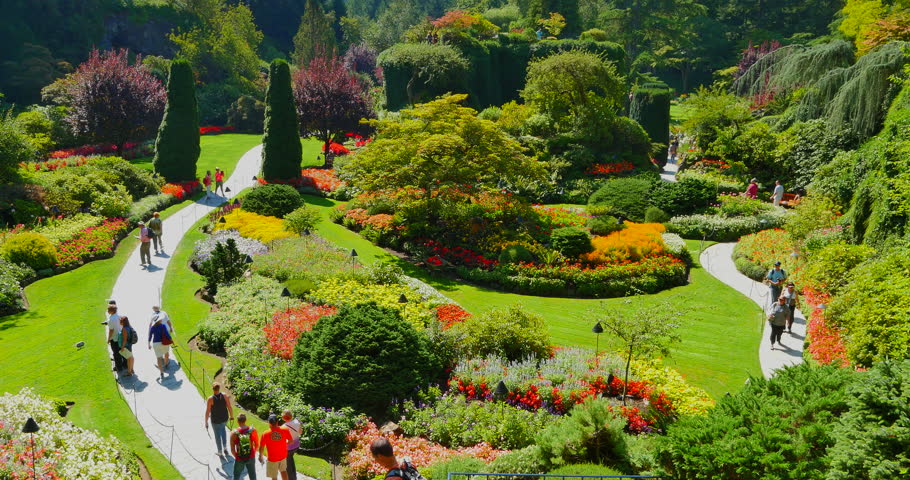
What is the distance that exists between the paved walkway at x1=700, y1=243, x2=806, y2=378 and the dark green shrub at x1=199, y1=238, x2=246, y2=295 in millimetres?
13534

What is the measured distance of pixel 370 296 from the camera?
53.9 feet

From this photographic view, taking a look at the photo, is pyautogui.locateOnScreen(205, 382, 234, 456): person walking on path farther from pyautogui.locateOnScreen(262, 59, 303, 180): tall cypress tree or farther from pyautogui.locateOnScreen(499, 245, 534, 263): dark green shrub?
pyautogui.locateOnScreen(262, 59, 303, 180): tall cypress tree

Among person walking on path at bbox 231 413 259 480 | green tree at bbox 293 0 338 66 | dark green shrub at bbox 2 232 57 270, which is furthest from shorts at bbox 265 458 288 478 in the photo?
green tree at bbox 293 0 338 66

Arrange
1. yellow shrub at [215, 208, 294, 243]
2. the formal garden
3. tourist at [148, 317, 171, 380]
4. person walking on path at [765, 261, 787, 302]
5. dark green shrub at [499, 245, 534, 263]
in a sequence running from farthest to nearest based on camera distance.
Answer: yellow shrub at [215, 208, 294, 243] → dark green shrub at [499, 245, 534, 263] → person walking on path at [765, 261, 787, 302] → tourist at [148, 317, 171, 380] → the formal garden

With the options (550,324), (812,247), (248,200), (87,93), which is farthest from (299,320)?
(87,93)

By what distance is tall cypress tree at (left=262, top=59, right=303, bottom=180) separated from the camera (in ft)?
99.1

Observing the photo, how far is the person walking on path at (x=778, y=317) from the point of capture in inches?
567

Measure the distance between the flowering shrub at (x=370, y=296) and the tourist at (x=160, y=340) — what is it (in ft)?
13.7

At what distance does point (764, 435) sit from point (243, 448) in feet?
23.5

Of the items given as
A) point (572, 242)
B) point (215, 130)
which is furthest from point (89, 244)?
point (215, 130)

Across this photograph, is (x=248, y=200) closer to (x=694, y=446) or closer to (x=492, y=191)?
(x=492, y=191)

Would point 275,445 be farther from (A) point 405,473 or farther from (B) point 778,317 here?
(B) point 778,317

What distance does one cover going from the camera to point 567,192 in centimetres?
3028

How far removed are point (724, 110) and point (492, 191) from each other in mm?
16758
